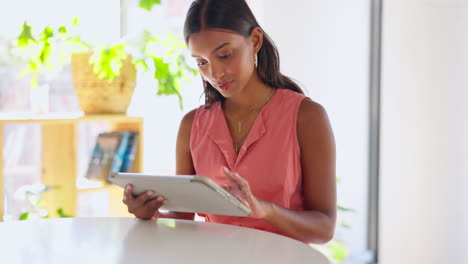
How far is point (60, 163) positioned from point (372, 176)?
1.92 metres

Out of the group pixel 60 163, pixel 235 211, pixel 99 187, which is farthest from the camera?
pixel 99 187

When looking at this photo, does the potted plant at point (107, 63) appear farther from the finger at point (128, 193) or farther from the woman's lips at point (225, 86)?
the finger at point (128, 193)

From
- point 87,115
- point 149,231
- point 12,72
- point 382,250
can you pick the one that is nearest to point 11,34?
point 12,72

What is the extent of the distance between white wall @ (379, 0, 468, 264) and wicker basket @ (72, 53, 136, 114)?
5.03ft

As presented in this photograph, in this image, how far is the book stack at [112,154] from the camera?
9.67 feet

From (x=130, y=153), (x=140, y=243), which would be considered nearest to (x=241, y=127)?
(x=140, y=243)

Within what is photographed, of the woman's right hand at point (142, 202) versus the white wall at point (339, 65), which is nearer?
the woman's right hand at point (142, 202)

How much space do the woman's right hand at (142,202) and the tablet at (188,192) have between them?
10 mm

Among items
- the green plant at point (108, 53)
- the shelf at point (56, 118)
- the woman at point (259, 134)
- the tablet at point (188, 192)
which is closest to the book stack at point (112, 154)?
the shelf at point (56, 118)

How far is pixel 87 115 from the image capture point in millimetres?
2803

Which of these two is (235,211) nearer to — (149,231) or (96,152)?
(149,231)

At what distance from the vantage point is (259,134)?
1.59 meters

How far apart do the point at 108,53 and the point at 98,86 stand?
0.21 m

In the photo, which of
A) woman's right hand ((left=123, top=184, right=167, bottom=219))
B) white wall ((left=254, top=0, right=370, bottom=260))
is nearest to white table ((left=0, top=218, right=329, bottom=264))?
woman's right hand ((left=123, top=184, right=167, bottom=219))
